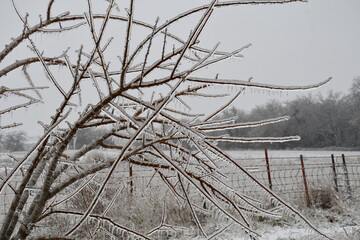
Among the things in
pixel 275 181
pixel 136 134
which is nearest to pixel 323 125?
pixel 275 181

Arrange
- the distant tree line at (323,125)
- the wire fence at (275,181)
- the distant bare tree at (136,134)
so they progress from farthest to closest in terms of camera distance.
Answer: the distant tree line at (323,125), the wire fence at (275,181), the distant bare tree at (136,134)

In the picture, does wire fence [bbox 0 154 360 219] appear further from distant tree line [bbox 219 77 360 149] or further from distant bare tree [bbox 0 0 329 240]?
distant tree line [bbox 219 77 360 149]

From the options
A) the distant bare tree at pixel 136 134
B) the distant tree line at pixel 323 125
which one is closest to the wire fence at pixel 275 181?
the distant bare tree at pixel 136 134

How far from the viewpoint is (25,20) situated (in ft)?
3.08

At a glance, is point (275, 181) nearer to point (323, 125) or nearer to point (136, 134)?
point (136, 134)

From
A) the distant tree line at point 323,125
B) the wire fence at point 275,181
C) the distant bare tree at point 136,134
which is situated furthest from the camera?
the distant tree line at point 323,125

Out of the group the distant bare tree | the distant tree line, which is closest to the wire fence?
the distant bare tree

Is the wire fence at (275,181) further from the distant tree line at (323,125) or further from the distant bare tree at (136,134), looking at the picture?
the distant tree line at (323,125)

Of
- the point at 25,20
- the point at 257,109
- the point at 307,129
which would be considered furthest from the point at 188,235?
the point at 257,109

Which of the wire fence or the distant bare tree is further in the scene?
the wire fence

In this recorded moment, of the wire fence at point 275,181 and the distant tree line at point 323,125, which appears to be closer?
the wire fence at point 275,181

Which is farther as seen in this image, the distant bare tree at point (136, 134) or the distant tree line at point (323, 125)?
the distant tree line at point (323, 125)

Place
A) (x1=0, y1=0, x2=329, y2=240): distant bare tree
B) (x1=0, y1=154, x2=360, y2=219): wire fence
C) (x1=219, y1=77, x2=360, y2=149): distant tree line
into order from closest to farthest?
1. (x1=0, y1=0, x2=329, y2=240): distant bare tree
2. (x1=0, y1=154, x2=360, y2=219): wire fence
3. (x1=219, y1=77, x2=360, y2=149): distant tree line

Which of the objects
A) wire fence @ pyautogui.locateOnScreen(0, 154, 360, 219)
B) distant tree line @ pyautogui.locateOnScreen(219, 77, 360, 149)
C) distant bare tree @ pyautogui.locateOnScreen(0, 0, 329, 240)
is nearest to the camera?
distant bare tree @ pyautogui.locateOnScreen(0, 0, 329, 240)
